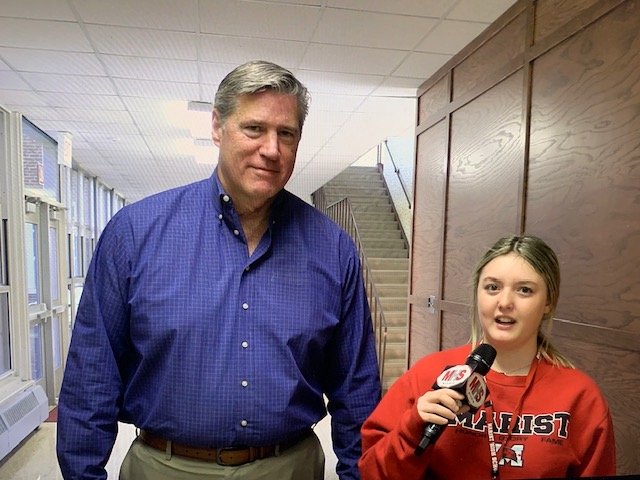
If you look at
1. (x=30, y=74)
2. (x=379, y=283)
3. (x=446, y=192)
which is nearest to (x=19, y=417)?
(x=30, y=74)

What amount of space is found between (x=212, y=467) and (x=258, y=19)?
2264 mm

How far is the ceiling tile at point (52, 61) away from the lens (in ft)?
9.27

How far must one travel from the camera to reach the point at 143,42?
8.86ft

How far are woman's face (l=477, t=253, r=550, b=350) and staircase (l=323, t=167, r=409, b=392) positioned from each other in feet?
10.3

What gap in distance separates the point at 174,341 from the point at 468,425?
2.34 feet

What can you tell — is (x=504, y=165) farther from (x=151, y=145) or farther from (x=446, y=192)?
(x=151, y=145)

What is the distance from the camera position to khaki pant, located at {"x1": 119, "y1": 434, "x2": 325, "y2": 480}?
1088mm

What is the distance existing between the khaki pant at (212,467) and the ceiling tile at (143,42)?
91.8 inches

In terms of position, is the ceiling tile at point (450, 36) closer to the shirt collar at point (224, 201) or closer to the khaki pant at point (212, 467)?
the shirt collar at point (224, 201)

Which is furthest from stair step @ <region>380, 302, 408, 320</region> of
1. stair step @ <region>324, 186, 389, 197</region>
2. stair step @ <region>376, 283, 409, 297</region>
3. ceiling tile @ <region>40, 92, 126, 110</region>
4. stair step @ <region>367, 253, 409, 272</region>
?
ceiling tile @ <region>40, 92, 126, 110</region>

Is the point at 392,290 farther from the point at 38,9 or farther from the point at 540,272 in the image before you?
the point at 540,272

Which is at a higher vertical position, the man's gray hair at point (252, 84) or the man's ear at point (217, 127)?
the man's gray hair at point (252, 84)

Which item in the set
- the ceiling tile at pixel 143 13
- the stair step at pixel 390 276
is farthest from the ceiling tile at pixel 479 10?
the stair step at pixel 390 276

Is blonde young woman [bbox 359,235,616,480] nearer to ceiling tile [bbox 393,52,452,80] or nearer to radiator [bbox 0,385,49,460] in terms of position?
ceiling tile [bbox 393,52,452,80]
